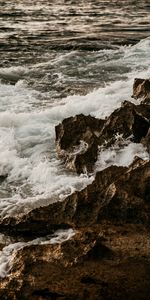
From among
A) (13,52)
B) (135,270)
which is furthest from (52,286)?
(13,52)

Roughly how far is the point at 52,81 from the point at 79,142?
7.52 meters

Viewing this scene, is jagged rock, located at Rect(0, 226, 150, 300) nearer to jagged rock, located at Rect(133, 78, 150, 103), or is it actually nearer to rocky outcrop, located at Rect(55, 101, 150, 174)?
rocky outcrop, located at Rect(55, 101, 150, 174)

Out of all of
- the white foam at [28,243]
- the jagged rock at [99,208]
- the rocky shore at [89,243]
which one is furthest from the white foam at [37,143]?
the white foam at [28,243]

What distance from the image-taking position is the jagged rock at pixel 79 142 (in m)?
8.70

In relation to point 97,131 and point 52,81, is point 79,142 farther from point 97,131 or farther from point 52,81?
point 52,81

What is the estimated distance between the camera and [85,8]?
38344 mm

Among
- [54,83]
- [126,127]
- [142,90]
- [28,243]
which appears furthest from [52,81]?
[28,243]

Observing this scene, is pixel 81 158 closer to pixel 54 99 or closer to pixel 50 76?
pixel 54 99

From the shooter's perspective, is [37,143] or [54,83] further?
[54,83]

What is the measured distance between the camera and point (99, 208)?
21.0 feet

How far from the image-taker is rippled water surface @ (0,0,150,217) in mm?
8484

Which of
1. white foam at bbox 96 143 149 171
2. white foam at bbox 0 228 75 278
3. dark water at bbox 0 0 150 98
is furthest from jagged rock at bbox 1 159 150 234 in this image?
dark water at bbox 0 0 150 98

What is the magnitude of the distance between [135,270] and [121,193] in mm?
1456

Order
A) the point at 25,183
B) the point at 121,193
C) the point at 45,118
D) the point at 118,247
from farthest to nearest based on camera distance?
the point at 45,118 → the point at 25,183 → the point at 121,193 → the point at 118,247
